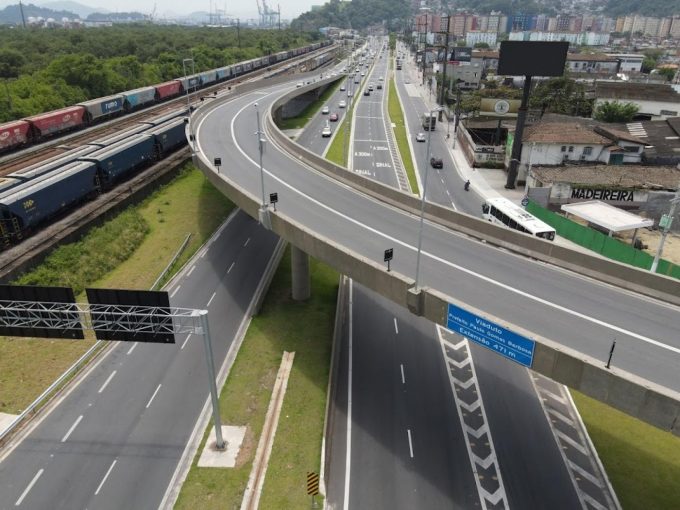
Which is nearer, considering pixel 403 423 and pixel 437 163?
pixel 403 423

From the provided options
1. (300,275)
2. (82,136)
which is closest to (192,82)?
(82,136)

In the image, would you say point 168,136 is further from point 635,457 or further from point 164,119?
point 635,457

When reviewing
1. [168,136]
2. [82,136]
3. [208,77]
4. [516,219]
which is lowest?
[516,219]

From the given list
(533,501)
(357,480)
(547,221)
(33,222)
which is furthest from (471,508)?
(33,222)

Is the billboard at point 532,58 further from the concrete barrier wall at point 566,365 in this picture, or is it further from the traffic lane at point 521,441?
the concrete barrier wall at point 566,365

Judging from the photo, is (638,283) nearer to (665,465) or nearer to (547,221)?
(665,465)

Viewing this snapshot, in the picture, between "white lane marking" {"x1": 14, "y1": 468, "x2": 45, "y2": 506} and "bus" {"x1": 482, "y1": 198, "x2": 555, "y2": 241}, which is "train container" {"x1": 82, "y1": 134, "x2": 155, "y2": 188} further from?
"bus" {"x1": 482, "y1": 198, "x2": 555, "y2": 241}
